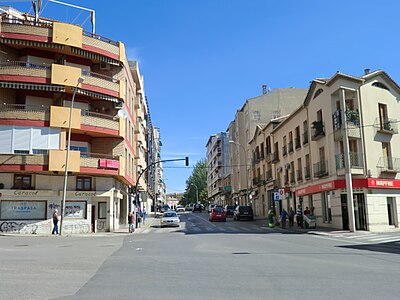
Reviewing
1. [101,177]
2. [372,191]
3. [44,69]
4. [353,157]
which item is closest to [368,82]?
[353,157]

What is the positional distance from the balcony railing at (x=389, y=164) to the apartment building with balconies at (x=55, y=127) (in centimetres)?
1926

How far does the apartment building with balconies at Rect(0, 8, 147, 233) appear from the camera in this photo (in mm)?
29609

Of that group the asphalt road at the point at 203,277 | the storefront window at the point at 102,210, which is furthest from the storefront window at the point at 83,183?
the asphalt road at the point at 203,277

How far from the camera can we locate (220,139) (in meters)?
105

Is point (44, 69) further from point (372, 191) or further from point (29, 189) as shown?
point (372, 191)

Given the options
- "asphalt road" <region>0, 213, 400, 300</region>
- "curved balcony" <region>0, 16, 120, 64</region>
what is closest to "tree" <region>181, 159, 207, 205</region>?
"curved balcony" <region>0, 16, 120, 64</region>

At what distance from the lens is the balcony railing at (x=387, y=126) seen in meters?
30.5

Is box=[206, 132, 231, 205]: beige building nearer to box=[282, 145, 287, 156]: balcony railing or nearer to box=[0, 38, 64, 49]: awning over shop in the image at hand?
box=[282, 145, 287, 156]: balcony railing

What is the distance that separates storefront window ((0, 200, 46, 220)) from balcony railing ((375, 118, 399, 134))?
972 inches

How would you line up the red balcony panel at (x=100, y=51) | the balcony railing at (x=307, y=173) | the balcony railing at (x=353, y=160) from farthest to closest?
the balcony railing at (x=307, y=173), the red balcony panel at (x=100, y=51), the balcony railing at (x=353, y=160)

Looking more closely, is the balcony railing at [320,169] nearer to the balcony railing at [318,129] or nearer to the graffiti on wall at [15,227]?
the balcony railing at [318,129]

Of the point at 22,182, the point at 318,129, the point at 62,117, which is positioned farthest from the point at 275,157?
the point at 22,182

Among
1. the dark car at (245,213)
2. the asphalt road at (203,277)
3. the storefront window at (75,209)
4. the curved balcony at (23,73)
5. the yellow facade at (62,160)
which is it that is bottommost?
the asphalt road at (203,277)

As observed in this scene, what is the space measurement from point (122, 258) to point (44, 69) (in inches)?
808
